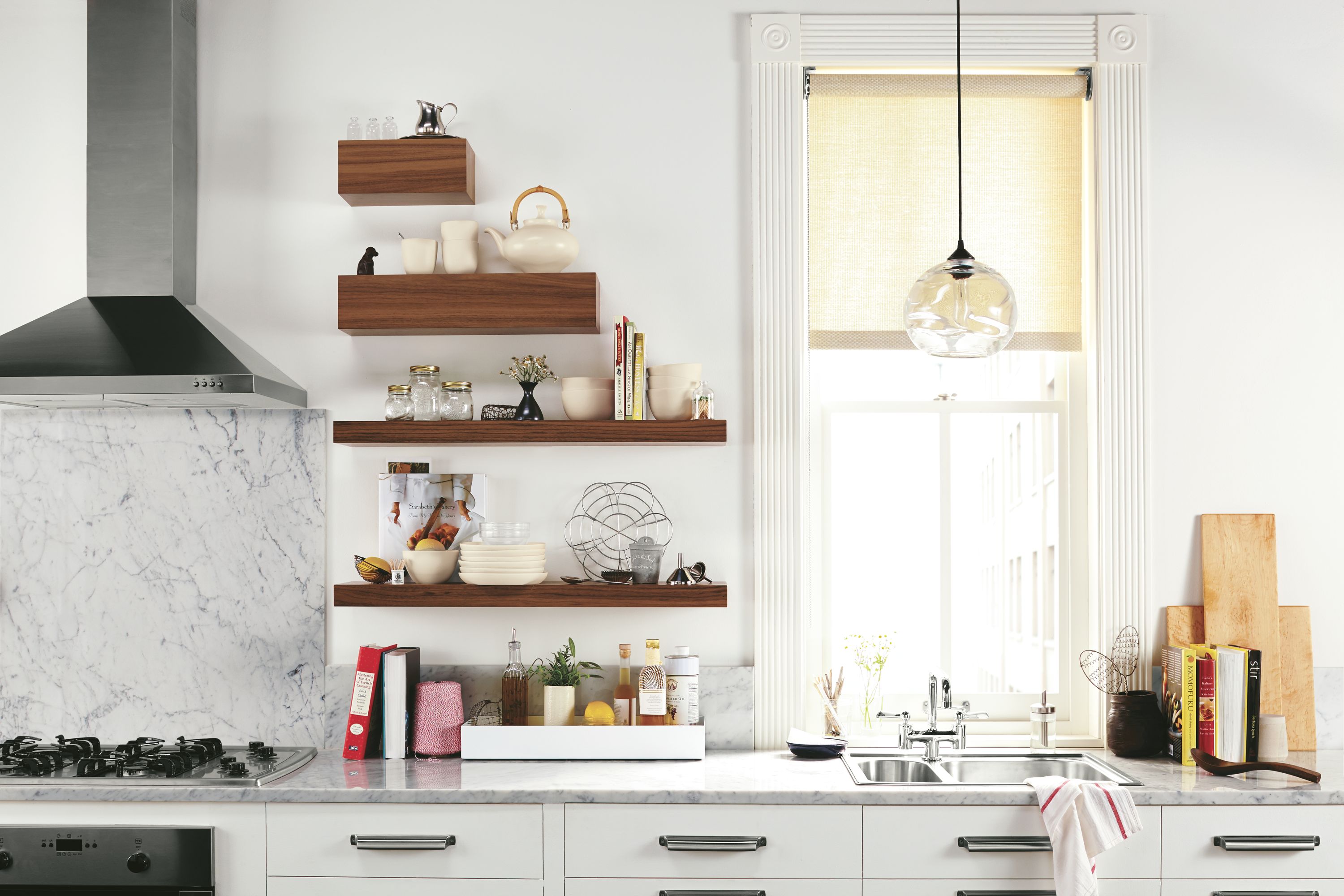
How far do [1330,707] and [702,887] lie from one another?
1.85 m

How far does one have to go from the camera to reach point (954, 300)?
2.12 meters

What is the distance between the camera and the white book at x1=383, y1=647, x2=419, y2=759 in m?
2.54

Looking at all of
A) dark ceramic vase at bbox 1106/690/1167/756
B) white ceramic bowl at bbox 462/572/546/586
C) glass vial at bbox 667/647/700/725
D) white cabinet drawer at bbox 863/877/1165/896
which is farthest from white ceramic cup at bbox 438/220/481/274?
dark ceramic vase at bbox 1106/690/1167/756

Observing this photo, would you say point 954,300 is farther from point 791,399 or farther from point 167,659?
point 167,659

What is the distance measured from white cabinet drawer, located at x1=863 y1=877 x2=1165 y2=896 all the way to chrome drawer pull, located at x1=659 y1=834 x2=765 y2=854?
27cm

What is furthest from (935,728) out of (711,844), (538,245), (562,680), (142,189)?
(142,189)

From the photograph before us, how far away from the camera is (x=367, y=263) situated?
2.66m

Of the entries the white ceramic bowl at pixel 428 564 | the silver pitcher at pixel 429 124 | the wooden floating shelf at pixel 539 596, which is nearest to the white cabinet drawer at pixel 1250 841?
the wooden floating shelf at pixel 539 596

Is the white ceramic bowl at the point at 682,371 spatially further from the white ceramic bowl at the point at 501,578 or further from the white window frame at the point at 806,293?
the white ceramic bowl at the point at 501,578

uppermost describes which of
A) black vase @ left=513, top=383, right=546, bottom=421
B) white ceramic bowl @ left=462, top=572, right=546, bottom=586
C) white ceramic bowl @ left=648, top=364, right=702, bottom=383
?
white ceramic bowl @ left=648, top=364, right=702, bottom=383

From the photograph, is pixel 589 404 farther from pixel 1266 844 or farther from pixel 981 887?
pixel 1266 844

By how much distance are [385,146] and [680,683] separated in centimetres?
166

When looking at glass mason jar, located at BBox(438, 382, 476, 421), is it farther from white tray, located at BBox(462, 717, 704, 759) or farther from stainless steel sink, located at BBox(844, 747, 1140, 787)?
stainless steel sink, located at BBox(844, 747, 1140, 787)

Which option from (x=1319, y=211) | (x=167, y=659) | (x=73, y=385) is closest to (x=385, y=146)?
(x=73, y=385)
